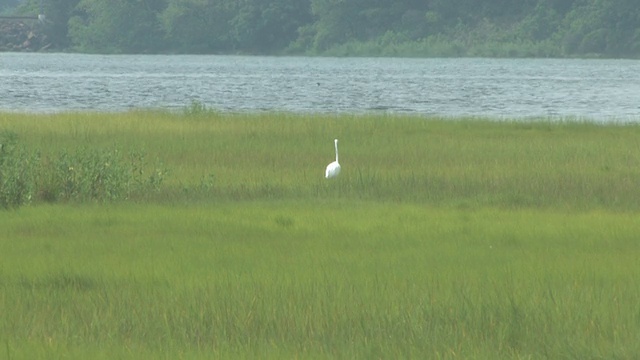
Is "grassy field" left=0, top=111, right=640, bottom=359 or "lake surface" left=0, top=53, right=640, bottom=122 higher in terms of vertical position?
"grassy field" left=0, top=111, right=640, bottom=359

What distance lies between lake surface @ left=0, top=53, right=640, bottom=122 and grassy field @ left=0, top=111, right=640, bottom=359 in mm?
26602

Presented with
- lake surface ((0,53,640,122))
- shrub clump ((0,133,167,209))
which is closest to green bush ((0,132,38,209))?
shrub clump ((0,133,167,209))

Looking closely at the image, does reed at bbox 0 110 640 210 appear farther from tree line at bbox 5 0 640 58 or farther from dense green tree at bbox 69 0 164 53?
dense green tree at bbox 69 0 164 53

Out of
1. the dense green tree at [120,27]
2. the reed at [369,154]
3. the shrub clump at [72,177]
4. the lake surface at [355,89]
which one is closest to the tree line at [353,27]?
the dense green tree at [120,27]

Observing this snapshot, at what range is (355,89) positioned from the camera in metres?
75.4

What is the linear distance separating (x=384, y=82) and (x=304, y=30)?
62.2 meters

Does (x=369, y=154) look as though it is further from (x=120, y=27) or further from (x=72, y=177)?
(x=120, y=27)

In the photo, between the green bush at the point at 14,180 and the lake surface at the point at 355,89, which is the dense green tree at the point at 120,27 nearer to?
the lake surface at the point at 355,89

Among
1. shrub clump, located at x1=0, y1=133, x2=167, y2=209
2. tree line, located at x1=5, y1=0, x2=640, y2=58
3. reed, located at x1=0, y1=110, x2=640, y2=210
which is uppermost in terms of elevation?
shrub clump, located at x1=0, y1=133, x2=167, y2=209

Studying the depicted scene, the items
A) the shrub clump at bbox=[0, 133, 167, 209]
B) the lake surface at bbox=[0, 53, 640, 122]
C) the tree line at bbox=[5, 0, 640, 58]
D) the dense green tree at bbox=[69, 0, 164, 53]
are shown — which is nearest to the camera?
the shrub clump at bbox=[0, 133, 167, 209]

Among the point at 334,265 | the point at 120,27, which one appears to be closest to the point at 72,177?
the point at 334,265

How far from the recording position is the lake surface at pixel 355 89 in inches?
2168

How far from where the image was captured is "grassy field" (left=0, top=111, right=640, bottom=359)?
30.0ft

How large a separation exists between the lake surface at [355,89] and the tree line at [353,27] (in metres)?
9.72
